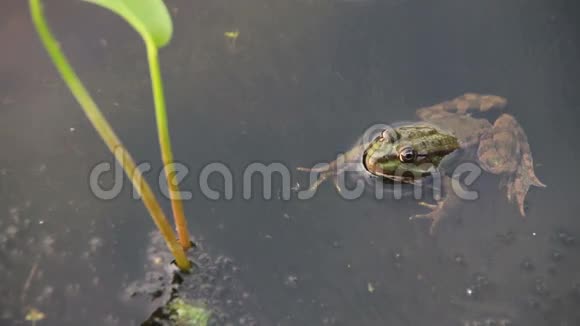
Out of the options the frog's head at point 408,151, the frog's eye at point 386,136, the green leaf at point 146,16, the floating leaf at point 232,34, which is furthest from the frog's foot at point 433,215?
the green leaf at point 146,16

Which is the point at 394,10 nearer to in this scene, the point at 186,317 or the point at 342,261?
the point at 342,261

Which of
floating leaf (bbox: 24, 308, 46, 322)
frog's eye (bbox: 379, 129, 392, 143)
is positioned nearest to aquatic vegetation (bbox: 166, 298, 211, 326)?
floating leaf (bbox: 24, 308, 46, 322)

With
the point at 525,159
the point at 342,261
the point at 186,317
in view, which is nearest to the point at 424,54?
the point at 525,159

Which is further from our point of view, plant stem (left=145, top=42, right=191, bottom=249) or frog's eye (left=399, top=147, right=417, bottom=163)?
frog's eye (left=399, top=147, right=417, bottom=163)

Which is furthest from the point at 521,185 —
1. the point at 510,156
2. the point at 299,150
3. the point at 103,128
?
the point at 103,128

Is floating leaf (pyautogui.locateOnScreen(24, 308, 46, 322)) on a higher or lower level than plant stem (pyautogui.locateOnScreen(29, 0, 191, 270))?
lower

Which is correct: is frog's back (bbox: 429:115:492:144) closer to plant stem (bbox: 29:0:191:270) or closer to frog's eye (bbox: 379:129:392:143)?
frog's eye (bbox: 379:129:392:143)
